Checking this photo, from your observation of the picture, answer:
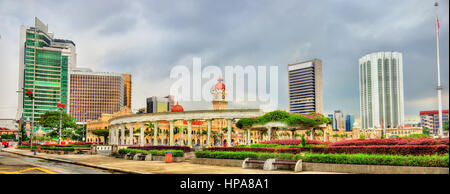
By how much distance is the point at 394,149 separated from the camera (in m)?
20.7

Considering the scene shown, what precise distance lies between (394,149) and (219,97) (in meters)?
108

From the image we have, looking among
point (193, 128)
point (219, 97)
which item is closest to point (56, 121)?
point (193, 128)

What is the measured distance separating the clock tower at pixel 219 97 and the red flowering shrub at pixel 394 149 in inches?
4072

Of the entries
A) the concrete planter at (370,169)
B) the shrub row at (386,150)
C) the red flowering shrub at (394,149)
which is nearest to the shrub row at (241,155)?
the shrub row at (386,150)

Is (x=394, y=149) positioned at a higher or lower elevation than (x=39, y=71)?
lower

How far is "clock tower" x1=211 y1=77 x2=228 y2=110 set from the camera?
127 meters

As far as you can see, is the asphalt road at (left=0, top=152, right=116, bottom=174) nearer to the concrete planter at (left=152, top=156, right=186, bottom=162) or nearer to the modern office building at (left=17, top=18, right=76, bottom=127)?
the concrete planter at (left=152, top=156, right=186, bottom=162)

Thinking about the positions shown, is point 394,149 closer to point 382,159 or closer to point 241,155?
point 382,159
